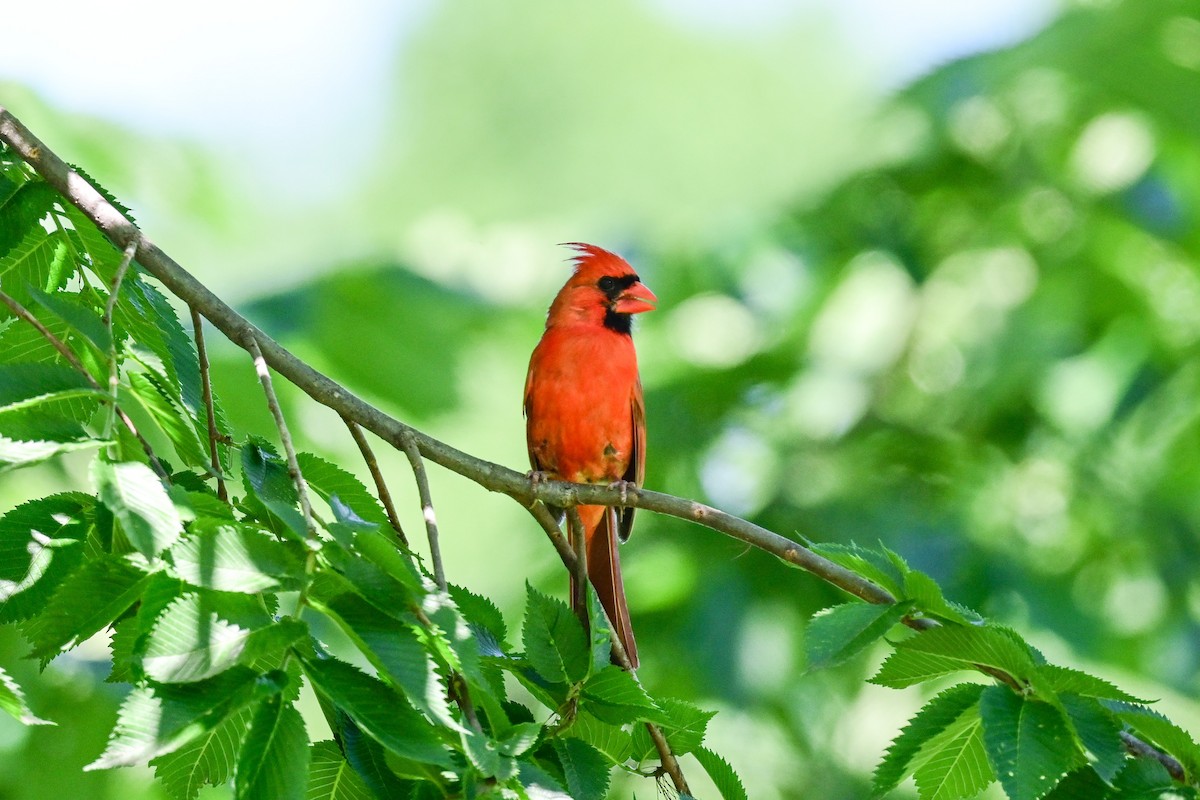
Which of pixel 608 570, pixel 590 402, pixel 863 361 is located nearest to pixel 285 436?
pixel 608 570

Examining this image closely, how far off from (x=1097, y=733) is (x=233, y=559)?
3.69 ft

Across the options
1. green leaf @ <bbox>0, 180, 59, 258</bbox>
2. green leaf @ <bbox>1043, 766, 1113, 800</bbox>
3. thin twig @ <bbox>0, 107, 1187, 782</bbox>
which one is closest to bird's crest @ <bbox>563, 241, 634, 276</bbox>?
thin twig @ <bbox>0, 107, 1187, 782</bbox>

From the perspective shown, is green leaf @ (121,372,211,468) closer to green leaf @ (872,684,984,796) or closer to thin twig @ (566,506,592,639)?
thin twig @ (566,506,592,639)

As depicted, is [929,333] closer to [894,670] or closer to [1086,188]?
[1086,188]

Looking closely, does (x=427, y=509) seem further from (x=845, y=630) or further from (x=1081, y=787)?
(x=1081, y=787)

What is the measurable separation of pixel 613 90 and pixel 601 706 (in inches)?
617

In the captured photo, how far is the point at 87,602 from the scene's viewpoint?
154 cm

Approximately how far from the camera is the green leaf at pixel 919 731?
179 cm

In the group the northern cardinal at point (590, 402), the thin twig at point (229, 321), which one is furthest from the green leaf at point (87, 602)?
the northern cardinal at point (590, 402)

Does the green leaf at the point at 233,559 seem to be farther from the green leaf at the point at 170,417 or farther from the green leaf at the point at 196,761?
the green leaf at the point at 196,761

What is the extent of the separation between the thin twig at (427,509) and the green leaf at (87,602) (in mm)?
401

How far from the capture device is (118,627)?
1656 mm

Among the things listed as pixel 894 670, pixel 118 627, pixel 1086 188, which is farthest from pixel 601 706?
pixel 1086 188

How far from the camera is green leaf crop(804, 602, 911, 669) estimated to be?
1716 millimetres
